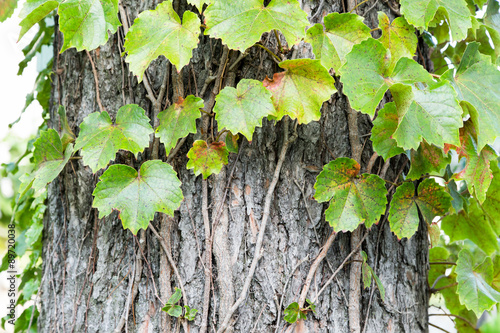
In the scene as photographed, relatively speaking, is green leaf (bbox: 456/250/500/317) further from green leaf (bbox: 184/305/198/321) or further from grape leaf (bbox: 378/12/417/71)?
green leaf (bbox: 184/305/198/321)

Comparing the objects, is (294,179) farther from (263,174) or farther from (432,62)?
(432,62)

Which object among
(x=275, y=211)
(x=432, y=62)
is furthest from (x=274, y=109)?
(x=432, y=62)

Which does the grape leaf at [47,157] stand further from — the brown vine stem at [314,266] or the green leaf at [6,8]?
the brown vine stem at [314,266]

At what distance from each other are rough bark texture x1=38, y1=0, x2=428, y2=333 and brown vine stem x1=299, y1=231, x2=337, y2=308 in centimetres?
2

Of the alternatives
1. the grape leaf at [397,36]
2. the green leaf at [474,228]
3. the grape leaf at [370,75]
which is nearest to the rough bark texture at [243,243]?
the grape leaf at [397,36]

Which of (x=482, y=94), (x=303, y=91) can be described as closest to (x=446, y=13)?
(x=482, y=94)

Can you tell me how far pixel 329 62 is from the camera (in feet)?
3.57

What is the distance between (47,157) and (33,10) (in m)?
0.47

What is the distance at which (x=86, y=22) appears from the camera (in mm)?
1064

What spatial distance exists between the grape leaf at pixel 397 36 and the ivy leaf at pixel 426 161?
0.96 feet

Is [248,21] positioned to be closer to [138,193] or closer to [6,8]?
[138,193]

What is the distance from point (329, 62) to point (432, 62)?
0.64m

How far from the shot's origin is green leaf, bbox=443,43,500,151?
107 cm

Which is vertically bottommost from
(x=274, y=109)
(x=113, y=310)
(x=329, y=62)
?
(x=113, y=310)
